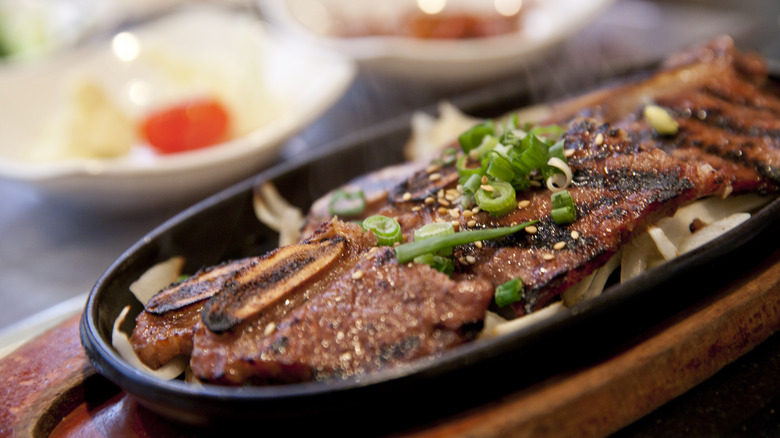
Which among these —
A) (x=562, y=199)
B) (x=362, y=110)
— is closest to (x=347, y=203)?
(x=562, y=199)

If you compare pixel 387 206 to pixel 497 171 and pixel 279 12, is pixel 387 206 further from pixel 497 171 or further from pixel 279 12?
pixel 279 12

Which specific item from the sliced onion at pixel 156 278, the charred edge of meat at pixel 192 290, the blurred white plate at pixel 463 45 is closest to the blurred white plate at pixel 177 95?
the blurred white plate at pixel 463 45

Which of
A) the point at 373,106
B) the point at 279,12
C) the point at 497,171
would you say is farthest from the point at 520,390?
the point at 279,12

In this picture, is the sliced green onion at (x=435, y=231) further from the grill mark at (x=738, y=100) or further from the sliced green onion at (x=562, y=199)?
the grill mark at (x=738, y=100)

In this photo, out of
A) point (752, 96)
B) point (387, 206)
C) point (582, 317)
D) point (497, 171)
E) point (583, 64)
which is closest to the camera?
point (582, 317)

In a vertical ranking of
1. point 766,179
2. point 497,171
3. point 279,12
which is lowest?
point 766,179

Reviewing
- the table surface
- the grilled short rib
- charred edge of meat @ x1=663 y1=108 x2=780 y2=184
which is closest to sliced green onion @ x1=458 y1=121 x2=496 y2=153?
the grilled short rib

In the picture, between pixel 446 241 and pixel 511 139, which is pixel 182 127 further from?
pixel 446 241

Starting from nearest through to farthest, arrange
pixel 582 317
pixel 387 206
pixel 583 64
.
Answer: pixel 582 317
pixel 387 206
pixel 583 64
